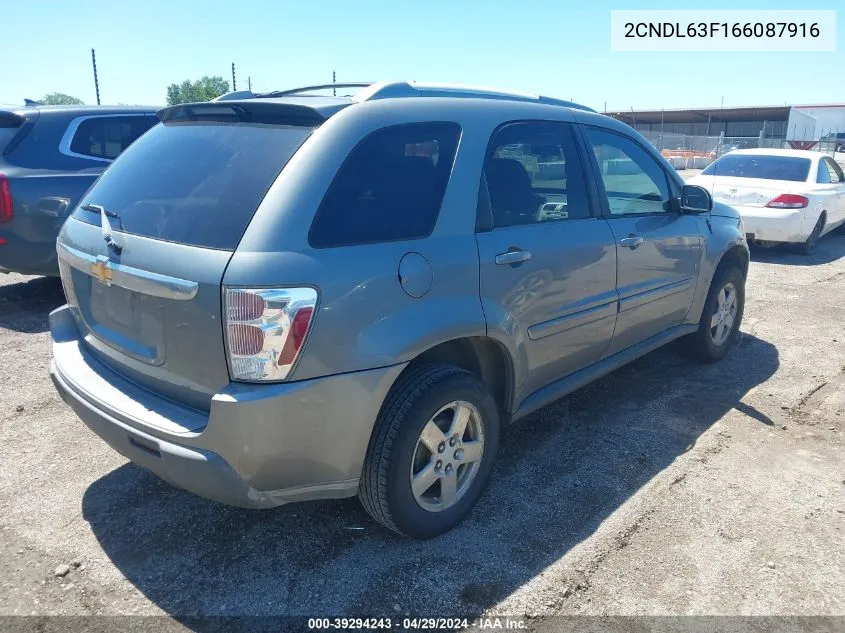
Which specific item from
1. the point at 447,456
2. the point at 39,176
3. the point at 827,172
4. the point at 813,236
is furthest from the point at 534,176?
the point at 827,172

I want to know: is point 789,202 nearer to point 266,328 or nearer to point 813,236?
point 813,236

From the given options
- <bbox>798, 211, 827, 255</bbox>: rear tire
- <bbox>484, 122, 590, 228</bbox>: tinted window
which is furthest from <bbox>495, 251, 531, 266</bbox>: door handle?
<bbox>798, 211, 827, 255</bbox>: rear tire

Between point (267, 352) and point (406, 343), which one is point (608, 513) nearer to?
point (406, 343)

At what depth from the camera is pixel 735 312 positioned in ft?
17.4

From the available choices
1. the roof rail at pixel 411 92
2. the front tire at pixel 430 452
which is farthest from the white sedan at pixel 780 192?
the front tire at pixel 430 452

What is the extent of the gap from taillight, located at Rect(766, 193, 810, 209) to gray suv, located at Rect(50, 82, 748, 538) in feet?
24.3

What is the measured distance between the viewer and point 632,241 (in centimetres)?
382

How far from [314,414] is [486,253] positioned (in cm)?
107

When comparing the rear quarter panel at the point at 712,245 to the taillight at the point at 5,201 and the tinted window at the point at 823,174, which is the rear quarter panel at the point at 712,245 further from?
the tinted window at the point at 823,174

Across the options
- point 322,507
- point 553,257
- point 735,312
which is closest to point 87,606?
point 322,507

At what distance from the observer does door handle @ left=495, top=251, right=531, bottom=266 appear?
2.96m

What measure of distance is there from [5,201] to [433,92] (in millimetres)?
4462

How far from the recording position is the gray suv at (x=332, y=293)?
7.55 ft

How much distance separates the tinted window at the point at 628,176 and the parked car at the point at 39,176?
178 inches
